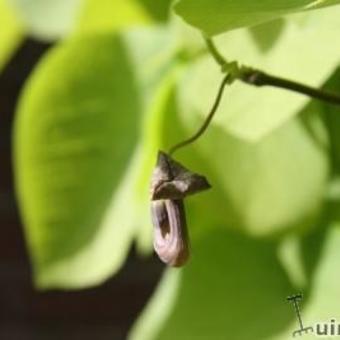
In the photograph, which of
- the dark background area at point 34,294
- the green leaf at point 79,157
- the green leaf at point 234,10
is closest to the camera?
the green leaf at point 234,10

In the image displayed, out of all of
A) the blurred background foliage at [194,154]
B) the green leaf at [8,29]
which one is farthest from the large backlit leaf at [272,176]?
the green leaf at [8,29]

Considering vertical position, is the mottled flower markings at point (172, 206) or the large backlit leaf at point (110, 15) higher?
the large backlit leaf at point (110, 15)

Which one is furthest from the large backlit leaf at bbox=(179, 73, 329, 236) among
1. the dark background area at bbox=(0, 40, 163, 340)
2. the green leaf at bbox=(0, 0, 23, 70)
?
the dark background area at bbox=(0, 40, 163, 340)

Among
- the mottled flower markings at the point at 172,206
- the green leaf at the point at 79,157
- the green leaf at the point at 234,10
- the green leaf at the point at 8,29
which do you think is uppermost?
the green leaf at the point at 8,29

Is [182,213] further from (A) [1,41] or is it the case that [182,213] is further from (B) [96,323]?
(B) [96,323]

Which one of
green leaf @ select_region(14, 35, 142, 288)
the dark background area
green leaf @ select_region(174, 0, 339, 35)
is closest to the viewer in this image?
green leaf @ select_region(174, 0, 339, 35)

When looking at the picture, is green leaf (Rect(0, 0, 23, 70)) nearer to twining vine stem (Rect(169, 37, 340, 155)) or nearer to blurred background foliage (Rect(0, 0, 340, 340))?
blurred background foliage (Rect(0, 0, 340, 340))

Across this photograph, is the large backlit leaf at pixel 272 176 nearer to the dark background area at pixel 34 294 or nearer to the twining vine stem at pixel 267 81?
the twining vine stem at pixel 267 81

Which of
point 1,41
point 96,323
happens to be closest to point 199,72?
point 1,41
